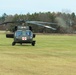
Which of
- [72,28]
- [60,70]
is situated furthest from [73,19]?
[60,70]

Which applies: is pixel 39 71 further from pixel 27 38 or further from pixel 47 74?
pixel 27 38

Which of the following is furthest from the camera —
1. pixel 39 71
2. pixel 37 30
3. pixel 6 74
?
pixel 37 30

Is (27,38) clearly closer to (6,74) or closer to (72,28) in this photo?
(6,74)

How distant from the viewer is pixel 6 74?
1157 cm

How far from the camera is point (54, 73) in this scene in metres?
12.0

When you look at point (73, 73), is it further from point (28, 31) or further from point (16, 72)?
point (28, 31)

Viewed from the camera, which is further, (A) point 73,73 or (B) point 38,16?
(B) point 38,16

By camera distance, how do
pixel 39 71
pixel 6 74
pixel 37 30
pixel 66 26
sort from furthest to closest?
pixel 66 26
pixel 37 30
pixel 39 71
pixel 6 74

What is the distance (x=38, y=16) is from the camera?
451 ft

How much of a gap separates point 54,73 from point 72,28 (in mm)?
120545

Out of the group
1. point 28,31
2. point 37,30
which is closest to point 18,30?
point 28,31

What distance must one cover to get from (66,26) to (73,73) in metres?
119

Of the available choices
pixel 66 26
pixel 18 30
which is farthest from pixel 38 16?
pixel 18 30

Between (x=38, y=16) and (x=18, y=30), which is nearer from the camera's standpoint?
(x=18, y=30)
